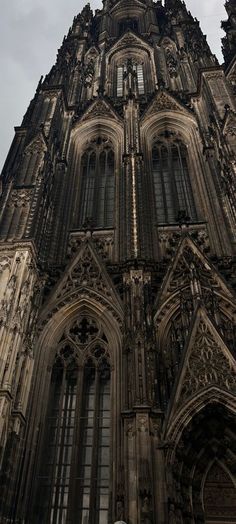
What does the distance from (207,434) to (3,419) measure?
4607 millimetres

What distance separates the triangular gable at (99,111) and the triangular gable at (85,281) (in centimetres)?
902

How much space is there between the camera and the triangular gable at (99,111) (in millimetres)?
22391

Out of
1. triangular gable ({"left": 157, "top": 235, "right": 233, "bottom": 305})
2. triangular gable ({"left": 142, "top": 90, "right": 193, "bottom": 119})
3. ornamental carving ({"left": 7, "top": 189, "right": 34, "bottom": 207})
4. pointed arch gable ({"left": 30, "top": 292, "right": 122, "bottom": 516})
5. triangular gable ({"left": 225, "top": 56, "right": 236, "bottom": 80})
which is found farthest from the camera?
triangular gable ({"left": 225, "top": 56, "right": 236, "bottom": 80})

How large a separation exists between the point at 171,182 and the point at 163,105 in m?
5.55

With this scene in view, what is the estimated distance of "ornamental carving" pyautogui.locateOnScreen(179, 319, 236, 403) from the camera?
11.1m

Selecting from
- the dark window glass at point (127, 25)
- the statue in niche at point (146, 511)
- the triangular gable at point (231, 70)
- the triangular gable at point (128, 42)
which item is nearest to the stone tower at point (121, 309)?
the statue in niche at point (146, 511)

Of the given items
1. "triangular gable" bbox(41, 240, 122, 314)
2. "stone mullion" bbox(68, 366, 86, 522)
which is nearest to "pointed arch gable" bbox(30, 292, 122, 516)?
"stone mullion" bbox(68, 366, 86, 522)

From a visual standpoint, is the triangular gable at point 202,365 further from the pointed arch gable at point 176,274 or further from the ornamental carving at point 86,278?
the ornamental carving at point 86,278

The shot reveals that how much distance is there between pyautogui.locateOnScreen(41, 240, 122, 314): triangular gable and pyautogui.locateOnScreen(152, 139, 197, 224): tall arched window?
3329 mm

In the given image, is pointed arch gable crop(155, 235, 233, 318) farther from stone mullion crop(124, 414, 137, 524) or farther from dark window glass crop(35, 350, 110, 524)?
stone mullion crop(124, 414, 137, 524)

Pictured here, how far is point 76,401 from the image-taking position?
40.5 ft

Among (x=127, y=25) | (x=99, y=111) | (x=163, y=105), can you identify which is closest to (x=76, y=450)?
(x=99, y=111)

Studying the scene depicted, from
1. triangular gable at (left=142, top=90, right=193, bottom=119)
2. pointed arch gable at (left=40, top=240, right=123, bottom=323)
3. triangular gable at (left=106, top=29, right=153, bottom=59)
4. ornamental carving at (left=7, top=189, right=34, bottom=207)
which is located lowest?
pointed arch gable at (left=40, top=240, right=123, bottom=323)

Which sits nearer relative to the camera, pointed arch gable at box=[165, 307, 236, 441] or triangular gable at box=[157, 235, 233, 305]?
pointed arch gable at box=[165, 307, 236, 441]
